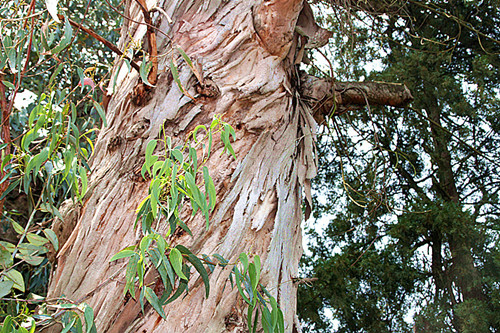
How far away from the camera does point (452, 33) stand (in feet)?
12.5

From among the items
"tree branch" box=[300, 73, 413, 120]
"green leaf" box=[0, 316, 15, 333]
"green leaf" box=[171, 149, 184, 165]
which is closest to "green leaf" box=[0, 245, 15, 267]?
"green leaf" box=[0, 316, 15, 333]

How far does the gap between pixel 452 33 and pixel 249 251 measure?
3.35 meters

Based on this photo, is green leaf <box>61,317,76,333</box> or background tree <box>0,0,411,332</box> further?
background tree <box>0,0,411,332</box>

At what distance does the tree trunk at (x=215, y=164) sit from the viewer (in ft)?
3.60

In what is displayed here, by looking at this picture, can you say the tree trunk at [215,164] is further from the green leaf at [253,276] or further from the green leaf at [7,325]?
the green leaf at [7,325]

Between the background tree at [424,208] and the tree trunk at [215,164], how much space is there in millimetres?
1578

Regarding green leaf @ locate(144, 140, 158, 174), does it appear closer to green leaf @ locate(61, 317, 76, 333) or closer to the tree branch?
green leaf @ locate(61, 317, 76, 333)

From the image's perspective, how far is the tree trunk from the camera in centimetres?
110

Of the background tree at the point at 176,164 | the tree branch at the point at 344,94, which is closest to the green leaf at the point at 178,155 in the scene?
the background tree at the point at 176,164

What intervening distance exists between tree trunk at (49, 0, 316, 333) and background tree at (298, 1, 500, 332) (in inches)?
62.1

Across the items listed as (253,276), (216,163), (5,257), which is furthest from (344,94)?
(5,257)

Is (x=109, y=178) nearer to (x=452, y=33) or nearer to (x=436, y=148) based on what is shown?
(x=436, y=148)

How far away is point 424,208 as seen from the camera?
3350 mm

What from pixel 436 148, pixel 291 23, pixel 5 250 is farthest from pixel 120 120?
pixel 436 148
